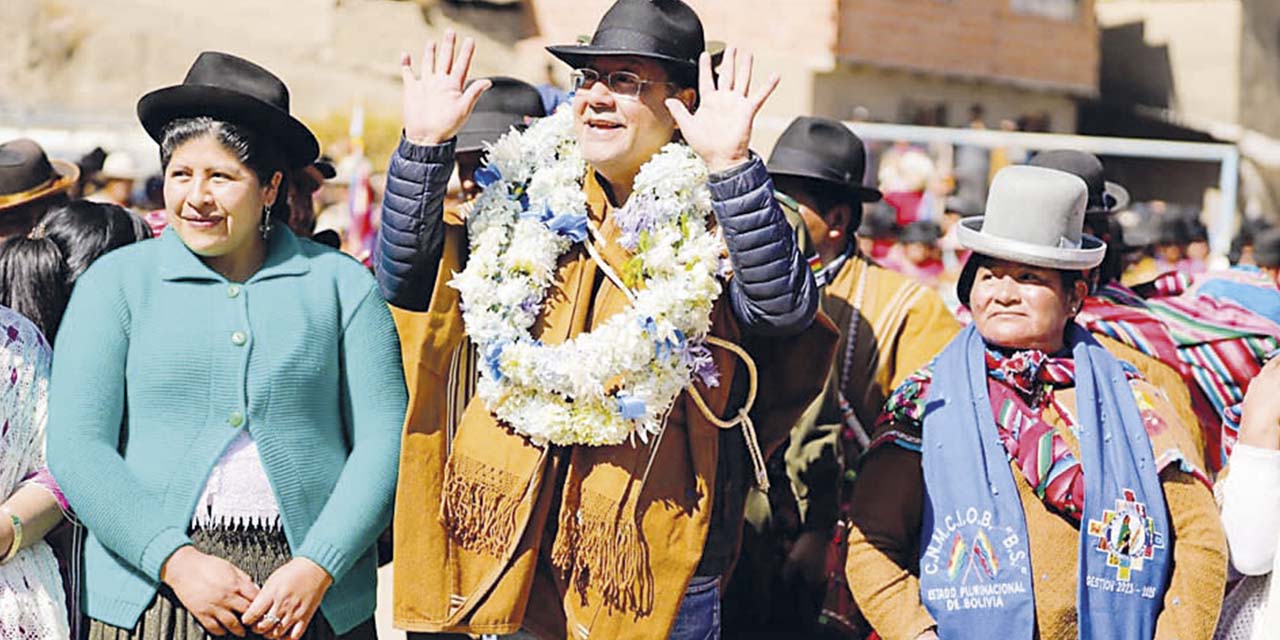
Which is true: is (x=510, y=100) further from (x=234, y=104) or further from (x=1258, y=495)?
(x=1258, y=495)

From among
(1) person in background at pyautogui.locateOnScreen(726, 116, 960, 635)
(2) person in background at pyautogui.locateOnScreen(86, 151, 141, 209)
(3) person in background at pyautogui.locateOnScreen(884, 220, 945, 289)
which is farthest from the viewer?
(3) person in background at pyautogui.locateOnScreen(884, 220, 945, 289)

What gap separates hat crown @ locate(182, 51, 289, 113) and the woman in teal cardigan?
23 mm

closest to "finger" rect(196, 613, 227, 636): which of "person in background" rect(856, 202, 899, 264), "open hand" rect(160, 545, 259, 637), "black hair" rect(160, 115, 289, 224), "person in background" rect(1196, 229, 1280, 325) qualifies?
"open hand" rect(160, 545, 259, 637)

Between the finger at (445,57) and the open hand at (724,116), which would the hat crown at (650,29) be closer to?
the open hand at (724,116)

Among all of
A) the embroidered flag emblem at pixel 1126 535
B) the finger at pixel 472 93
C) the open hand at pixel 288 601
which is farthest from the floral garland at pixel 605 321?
the embroidered flag emblem at pixel 1126 535

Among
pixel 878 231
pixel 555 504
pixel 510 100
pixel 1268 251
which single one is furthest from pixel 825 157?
pixel 878 231

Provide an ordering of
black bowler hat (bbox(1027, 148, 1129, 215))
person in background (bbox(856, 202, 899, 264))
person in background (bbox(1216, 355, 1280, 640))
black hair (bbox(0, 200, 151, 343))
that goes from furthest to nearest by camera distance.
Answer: person in background (bbox(856, 202, 899, 264)), black bowler hat (bbox(1027, 148, 1129, 215)), black hair (bbox(0, 200, 151, 343)), person in background (bbox(1216, 355, 1280, 640))

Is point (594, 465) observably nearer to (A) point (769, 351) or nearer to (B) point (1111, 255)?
(A) point (769, 351)

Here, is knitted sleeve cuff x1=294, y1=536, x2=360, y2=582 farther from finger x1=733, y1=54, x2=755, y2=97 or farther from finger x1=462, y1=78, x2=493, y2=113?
finger x1=733, y1=54, x2=755, y2=97

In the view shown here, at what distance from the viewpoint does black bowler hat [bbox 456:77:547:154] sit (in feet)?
18.6

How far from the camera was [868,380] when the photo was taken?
17.5 ft

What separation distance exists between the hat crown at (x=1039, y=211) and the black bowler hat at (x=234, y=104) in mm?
1745

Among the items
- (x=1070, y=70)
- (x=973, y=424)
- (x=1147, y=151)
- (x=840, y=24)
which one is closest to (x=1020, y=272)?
(x=973, y=424)

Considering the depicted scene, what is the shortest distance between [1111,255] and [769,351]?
2131 mm
